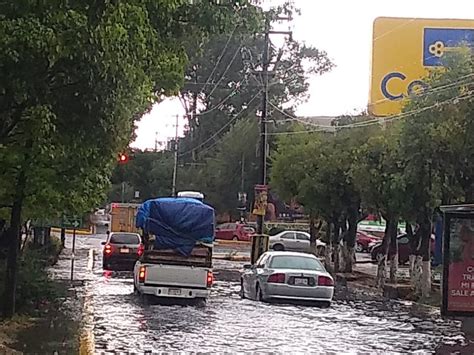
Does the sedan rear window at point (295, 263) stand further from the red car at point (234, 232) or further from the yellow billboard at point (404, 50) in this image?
the red car at point (234, 232)

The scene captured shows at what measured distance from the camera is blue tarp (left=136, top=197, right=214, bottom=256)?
25.0 meters

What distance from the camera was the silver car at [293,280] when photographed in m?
24.8

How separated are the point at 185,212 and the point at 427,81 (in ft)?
24.7

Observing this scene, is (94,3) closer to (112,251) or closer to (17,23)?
(17,23)

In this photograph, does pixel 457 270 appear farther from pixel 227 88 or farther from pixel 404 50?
pixel 227 88

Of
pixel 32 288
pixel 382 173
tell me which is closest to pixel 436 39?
pixel 382 173

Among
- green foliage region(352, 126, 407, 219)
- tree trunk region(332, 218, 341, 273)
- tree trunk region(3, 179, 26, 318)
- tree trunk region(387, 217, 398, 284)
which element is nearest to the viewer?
tree trunk region(3, 179, 26, 318)

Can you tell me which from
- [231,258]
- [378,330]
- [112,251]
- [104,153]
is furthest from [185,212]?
[231,258]

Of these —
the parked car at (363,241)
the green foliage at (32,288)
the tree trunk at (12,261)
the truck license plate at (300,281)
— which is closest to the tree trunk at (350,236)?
the truck license plate at (300,281)

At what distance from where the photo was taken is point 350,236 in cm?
3953

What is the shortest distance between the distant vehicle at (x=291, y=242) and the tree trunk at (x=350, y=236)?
14208mm

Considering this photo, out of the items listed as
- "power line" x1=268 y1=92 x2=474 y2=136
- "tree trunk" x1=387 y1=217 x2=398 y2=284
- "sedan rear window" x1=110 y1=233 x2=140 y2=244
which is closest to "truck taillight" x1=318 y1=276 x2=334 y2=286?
"power line" x1=268 y1=92 x2=474 y2=136

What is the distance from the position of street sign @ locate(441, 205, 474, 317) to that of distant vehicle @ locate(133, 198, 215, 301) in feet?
21.0

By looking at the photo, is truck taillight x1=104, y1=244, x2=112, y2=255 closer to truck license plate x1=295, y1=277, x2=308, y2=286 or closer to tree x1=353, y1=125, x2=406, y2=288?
tree x1=353, y1=125, x2=406, y2=288
